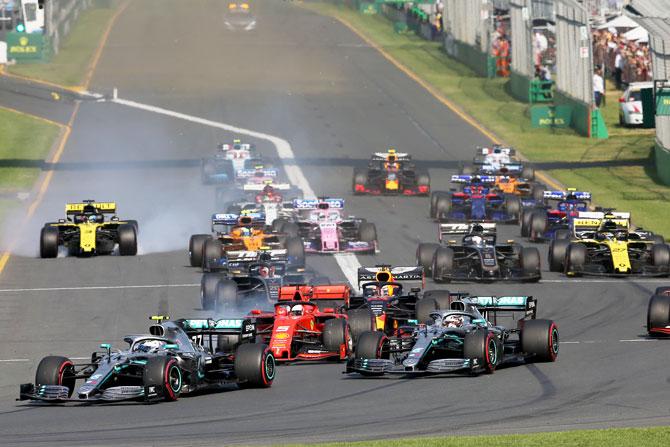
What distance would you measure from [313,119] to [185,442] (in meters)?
57.4

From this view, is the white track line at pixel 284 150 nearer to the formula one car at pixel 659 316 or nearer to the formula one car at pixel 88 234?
the formula one car at pixel 88 234

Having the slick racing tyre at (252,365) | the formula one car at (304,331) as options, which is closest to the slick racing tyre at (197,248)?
the formula one car at (304,331)

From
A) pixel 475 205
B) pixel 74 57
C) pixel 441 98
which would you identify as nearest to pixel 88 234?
pixel 475 205

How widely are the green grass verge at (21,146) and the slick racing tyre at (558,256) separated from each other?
25.8 metres

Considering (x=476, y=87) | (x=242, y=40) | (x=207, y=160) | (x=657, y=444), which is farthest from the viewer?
(x=242, y=40)

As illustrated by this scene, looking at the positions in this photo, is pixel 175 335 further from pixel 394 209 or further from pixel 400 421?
pixel 394 209

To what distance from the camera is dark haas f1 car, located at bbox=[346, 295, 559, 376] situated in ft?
87.5

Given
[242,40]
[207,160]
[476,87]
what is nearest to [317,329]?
[207,160]

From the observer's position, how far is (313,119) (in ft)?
257

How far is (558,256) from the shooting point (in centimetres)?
4084

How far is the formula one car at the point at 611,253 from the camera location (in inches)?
1559

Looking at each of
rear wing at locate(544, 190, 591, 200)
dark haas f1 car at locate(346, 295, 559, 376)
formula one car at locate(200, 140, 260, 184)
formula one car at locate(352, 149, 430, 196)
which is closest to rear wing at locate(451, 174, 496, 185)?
rear wing at locate(544, 190, 591, 200)

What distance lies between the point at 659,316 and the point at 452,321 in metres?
5.12

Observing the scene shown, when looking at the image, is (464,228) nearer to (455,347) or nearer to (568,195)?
(568,195)
